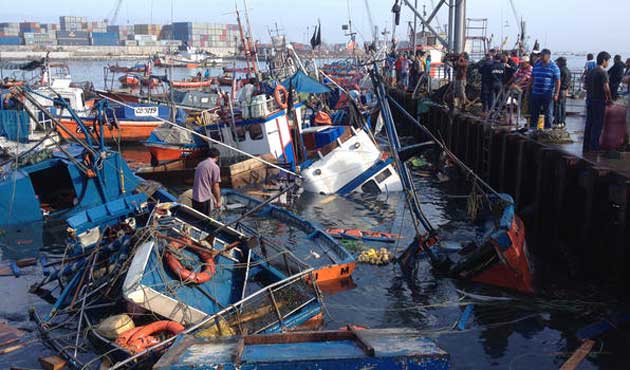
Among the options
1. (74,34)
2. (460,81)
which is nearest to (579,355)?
(460,81)

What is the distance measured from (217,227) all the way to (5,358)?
3238mm

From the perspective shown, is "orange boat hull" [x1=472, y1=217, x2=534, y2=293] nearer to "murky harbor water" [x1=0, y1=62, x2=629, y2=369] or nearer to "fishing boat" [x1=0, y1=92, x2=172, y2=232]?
"murky harbor water" [x1=0, y1=62, x2=629, y2=369]

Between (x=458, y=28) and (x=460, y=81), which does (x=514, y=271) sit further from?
(x=458, y=28)

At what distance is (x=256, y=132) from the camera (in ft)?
61.3

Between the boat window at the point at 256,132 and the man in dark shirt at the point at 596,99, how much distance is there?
9.20 m

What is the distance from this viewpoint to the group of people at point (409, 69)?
95.9ft

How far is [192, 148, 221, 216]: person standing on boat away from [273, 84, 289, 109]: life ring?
8.39 meters

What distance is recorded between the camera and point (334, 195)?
17188mm

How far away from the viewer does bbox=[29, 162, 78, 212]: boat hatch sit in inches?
628

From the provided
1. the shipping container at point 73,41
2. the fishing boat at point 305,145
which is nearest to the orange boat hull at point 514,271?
the fishing boat at point 305,145

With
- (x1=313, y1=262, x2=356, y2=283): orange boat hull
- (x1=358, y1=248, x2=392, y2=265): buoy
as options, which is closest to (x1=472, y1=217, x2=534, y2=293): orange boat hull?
(x1=358, y1=248, x2=392, y2=265): buoy

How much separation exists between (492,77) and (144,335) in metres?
13.7

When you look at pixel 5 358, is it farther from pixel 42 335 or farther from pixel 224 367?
pixel 224 367

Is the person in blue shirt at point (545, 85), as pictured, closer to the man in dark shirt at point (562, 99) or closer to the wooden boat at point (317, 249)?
the man in dark shirt at point (562, 99)
